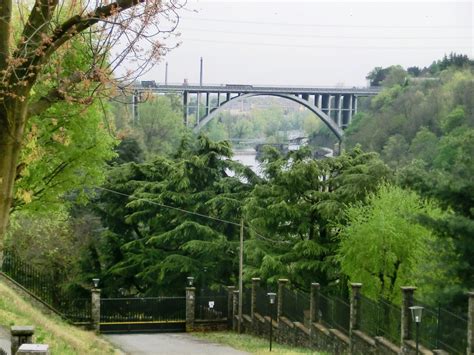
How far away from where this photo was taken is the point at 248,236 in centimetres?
3356

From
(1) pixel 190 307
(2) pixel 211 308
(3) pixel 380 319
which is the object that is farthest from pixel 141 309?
(3) pixel 380 319

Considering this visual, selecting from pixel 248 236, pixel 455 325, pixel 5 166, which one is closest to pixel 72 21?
pixel 5 166

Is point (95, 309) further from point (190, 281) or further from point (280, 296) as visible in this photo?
point (280, 296)

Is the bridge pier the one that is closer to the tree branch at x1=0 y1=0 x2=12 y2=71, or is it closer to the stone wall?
the stone wall

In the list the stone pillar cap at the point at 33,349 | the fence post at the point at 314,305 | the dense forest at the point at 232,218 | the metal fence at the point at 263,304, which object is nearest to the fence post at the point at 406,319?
the dense forest at the point at 232,218

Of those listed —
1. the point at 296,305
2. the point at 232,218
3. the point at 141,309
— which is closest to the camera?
the point at 296,305

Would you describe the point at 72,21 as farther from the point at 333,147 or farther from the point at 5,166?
the point at 333,147

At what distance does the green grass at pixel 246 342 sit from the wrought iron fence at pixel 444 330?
13.2 feet

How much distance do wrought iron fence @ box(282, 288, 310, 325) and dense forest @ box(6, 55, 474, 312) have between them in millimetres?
1519

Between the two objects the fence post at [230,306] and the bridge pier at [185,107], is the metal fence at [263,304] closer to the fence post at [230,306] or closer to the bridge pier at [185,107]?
the fence post at [230,306]

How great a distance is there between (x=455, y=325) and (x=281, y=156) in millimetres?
15493

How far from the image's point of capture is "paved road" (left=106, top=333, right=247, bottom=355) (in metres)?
22.9

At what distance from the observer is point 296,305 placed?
2489 cm

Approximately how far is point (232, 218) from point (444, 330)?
52.5 ft
